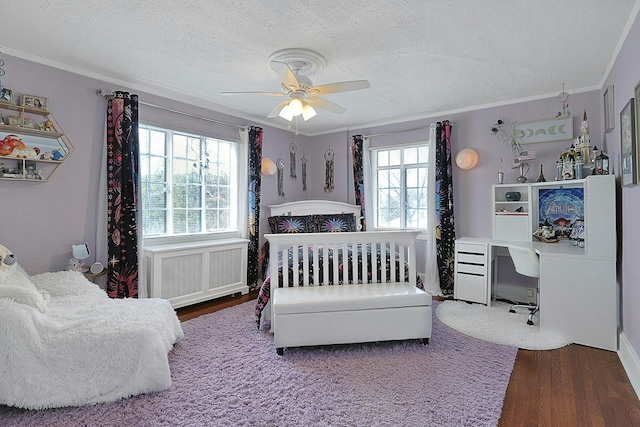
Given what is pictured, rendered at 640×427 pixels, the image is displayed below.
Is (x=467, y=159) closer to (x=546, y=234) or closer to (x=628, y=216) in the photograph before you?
(x=546, y=234)

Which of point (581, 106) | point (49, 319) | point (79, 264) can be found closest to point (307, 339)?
point (49, 319)

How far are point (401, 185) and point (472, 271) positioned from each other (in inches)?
63.4

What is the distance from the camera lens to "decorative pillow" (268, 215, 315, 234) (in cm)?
485

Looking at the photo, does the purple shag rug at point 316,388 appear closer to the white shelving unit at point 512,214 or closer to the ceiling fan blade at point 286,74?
the white shelving unit at point 512,214

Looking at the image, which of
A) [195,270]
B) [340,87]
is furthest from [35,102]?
[340,87]

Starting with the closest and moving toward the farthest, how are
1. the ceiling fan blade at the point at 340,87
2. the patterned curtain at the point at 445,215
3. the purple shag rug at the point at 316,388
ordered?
the purple shag rug at the point at 316,388 < the ceiling fan blade at the point at 340,87 < the patterned curtain at the point at 445,215

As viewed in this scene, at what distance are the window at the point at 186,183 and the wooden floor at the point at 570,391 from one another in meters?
3.59

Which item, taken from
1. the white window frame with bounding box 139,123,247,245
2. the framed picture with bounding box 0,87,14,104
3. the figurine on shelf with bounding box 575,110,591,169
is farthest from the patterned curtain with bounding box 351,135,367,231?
the framed picture with bounding box 0,87,14,104

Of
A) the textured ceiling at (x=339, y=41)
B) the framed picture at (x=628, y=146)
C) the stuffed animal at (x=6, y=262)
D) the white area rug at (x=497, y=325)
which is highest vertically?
the textured ceiling at (x=339, y=41)

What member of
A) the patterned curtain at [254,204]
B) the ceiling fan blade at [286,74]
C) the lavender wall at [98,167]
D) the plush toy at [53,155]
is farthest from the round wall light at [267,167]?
the plush toy at [53,155]

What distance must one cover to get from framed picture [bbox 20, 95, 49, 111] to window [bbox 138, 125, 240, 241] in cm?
85

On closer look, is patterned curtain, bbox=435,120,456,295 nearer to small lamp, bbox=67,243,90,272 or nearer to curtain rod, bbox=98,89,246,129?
curtain rod, bbox=98,89,246,129

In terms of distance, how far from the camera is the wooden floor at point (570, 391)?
6.16 feet

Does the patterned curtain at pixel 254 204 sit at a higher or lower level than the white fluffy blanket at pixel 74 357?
higher
